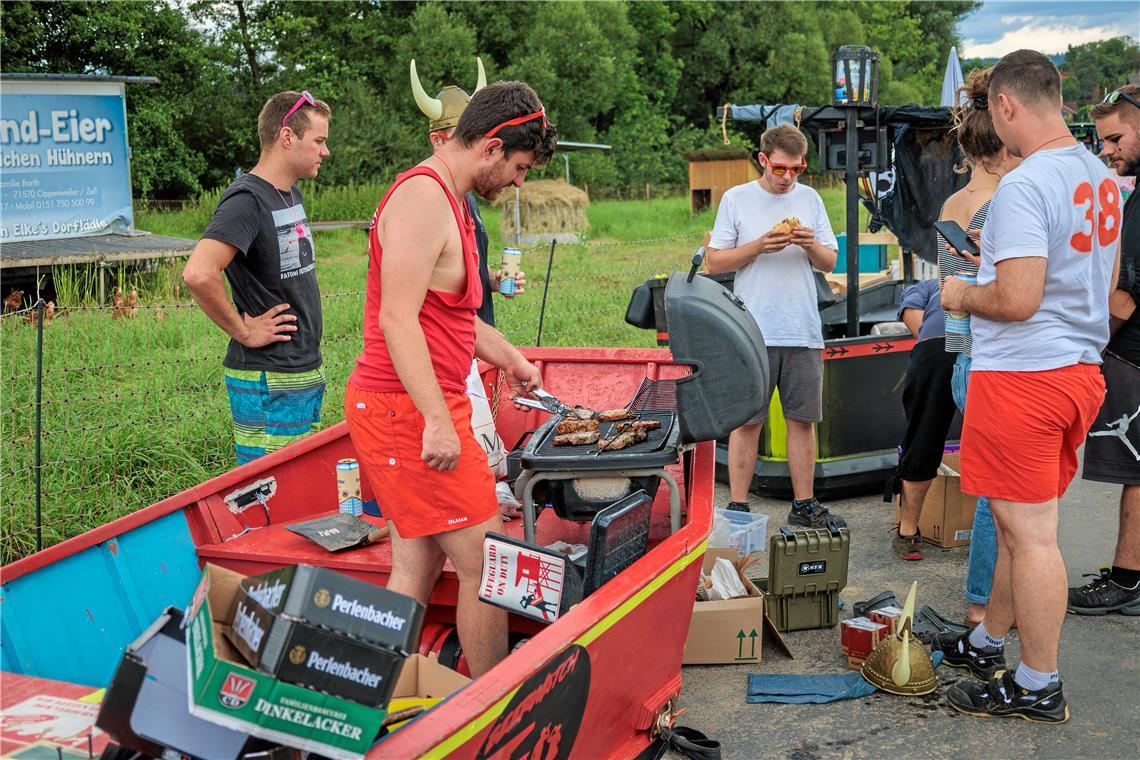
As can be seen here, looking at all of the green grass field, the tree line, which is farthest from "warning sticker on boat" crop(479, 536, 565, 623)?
the tree line

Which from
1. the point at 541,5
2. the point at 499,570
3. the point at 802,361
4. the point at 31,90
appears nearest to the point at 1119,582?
the point at 802,361

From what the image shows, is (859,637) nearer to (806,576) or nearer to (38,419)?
(806,576)

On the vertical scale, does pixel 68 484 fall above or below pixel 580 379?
below

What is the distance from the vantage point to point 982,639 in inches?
163

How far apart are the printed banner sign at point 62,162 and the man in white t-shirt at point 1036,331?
1196cm

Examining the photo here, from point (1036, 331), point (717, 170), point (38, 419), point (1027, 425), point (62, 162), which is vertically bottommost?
point (38, 419)

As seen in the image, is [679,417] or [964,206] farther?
[964,206]

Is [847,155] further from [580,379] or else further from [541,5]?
[541,5]

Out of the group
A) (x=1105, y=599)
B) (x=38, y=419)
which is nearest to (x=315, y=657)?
(x=38, y=419)

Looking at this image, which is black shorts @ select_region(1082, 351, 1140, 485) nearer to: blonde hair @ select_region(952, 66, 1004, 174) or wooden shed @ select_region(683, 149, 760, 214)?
blonde hair @ select_region(952, 66, 1004, 174)

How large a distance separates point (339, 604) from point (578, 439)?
1.79 metres

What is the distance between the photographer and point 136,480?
6.20 m

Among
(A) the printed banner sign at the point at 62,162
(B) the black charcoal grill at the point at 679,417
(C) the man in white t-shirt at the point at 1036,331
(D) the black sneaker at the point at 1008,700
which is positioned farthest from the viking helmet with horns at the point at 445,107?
(A) the printed banner sign at the point at 62,162

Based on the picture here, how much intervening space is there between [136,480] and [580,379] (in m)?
2.78
